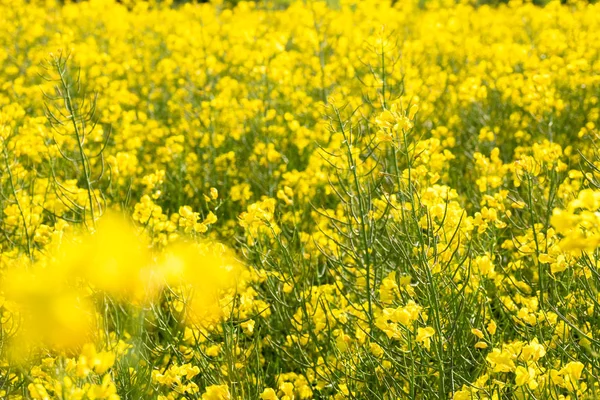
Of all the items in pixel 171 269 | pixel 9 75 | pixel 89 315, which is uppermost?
pixel 171 269

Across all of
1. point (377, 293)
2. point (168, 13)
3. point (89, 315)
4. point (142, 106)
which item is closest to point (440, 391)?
point (377, 293)

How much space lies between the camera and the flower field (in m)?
2.01

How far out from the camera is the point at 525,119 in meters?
5.01

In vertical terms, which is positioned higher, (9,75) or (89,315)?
(89,315)

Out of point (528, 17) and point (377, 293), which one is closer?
point (377, 293)

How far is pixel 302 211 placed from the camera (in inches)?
143

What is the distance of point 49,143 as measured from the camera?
416cm

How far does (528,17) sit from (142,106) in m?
4.21

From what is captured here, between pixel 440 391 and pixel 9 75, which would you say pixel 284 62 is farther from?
pixel 440 391

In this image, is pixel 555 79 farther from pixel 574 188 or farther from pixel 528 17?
pixel 528 17

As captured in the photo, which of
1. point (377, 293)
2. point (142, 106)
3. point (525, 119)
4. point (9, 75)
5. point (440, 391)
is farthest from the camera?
point (9, 75)

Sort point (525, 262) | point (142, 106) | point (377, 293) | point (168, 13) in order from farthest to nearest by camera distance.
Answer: point (168, 13), point (142, 106), point (525, 262), point (377, 293)

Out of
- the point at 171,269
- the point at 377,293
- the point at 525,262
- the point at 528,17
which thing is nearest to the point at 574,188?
the point at 525,262

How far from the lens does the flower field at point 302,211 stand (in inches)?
79.2
